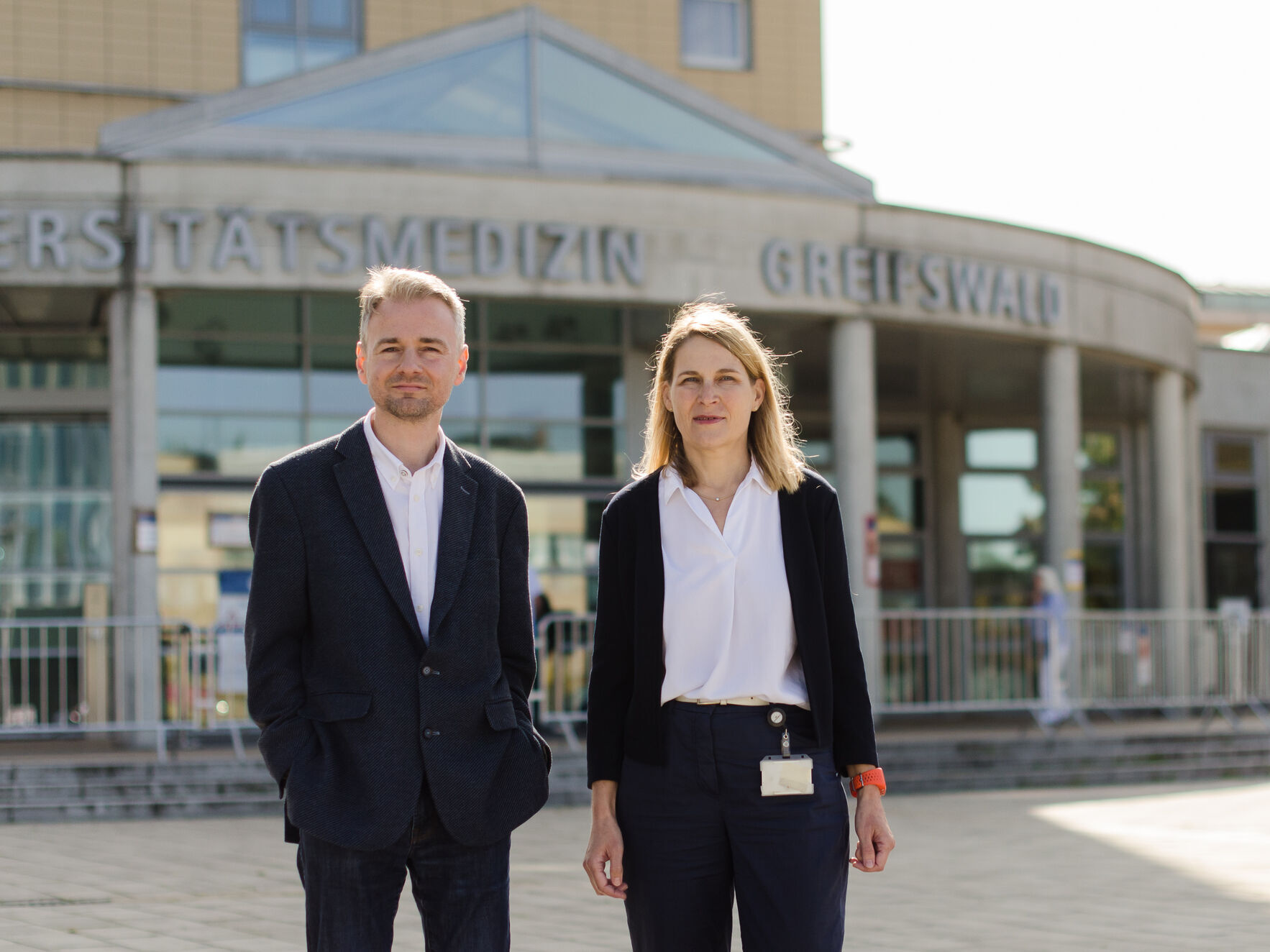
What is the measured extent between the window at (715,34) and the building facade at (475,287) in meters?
0.92

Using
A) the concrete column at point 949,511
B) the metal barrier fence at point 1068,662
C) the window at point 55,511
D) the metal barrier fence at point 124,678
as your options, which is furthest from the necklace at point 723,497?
the concrete column at point 949,511

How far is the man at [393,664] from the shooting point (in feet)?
10.6

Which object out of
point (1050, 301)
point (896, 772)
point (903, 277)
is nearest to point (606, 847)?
point (896, 772)

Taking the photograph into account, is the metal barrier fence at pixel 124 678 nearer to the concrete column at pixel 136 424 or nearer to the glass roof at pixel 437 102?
the concrete column at pixel 136 424

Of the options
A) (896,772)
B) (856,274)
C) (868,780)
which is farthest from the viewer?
(856,274)

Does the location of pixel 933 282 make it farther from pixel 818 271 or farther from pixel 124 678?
pixel 124 678

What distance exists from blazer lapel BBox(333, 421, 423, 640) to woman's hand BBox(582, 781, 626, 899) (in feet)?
1.88

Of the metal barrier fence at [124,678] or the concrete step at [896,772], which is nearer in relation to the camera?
the concrete step at [896,772]

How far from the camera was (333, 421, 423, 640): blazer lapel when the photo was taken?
3277 mm

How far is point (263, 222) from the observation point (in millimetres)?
13180

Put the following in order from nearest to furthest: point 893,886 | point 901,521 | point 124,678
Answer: point 893,886
point 124,678
point 901,521

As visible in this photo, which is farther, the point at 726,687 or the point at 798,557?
the point at 798,557

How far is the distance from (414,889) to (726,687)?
0.78 meters

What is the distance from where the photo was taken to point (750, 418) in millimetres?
3656
